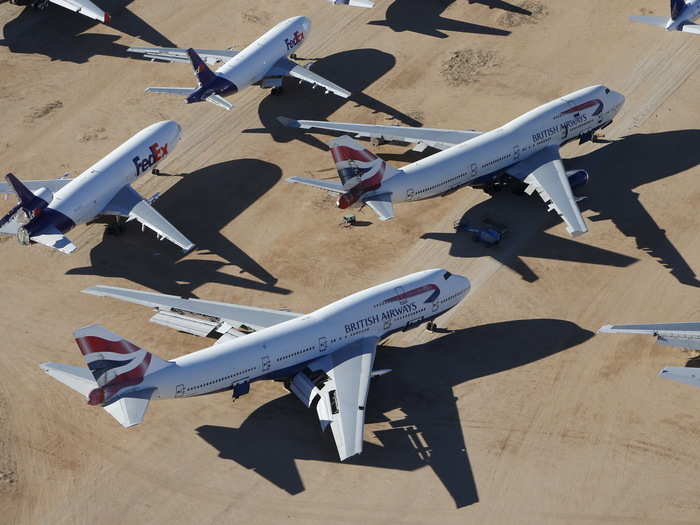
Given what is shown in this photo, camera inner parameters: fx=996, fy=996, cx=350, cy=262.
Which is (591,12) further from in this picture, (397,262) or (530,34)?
(397,262)

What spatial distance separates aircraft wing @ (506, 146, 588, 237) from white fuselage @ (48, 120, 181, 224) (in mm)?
26100

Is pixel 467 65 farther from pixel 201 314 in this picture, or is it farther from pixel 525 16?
pixel 201 314

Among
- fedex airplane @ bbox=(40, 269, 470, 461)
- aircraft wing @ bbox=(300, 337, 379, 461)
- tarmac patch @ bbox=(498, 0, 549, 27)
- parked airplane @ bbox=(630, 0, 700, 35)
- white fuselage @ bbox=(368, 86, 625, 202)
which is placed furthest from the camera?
tarmac patch @ bbox=(498, 0, 549, 27)

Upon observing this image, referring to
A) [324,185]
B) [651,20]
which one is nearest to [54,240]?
[324,185]

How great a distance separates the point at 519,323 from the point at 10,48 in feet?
185

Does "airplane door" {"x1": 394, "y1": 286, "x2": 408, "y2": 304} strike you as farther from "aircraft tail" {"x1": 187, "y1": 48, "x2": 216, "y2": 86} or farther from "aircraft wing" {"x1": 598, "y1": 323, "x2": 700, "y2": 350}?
"aircraft tail" {"x1": 187, "y1": 48, "x2": 216, "y2": 86}

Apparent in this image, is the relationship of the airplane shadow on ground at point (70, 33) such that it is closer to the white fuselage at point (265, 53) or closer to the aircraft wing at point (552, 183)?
the white fuselage at point (265, 53)

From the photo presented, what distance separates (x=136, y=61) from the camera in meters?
89.9

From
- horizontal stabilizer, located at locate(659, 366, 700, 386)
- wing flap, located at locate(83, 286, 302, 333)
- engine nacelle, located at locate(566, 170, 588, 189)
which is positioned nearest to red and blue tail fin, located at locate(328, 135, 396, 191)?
wing flap, located at locate(83, 286, 302, 333)

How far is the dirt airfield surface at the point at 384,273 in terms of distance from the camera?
5466 cm

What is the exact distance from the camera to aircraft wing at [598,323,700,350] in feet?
192

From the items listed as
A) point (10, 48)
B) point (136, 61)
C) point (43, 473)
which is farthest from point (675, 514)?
point (10, 48)

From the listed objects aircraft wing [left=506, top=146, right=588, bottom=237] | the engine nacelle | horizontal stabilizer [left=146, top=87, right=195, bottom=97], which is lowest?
the engine nacelle

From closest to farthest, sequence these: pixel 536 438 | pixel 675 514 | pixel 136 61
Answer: pixel 675 514 < pixel 536 438 < pixel 136 61
